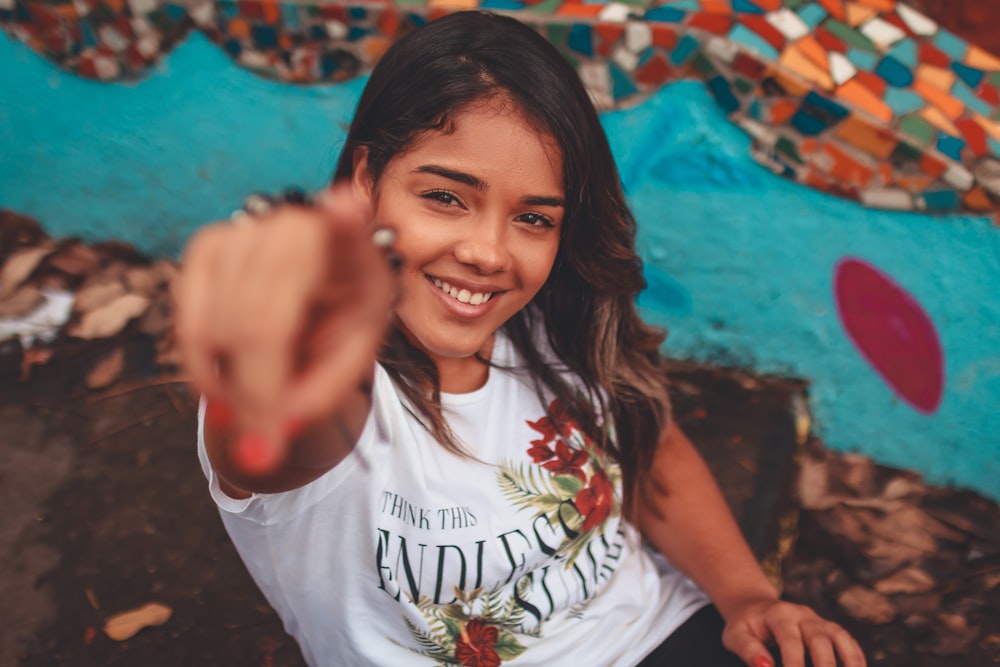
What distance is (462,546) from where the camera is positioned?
1.26 metres

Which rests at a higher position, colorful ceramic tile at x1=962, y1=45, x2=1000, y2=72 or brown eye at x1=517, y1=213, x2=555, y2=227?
colorful ceramic tile at x1=962, y1=45, x2=1000, y2=72

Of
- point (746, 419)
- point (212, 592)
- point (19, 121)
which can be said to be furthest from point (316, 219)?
point (19, 121)

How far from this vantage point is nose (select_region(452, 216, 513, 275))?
1165 mm

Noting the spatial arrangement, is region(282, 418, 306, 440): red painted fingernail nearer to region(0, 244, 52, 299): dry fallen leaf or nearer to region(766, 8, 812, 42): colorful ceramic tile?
region(766, 8, 812, 42): colorful ceramic tile

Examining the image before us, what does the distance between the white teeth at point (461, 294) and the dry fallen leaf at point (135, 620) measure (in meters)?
1.12

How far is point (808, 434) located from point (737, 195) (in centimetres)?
71

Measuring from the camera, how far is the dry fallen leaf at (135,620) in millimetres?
1755

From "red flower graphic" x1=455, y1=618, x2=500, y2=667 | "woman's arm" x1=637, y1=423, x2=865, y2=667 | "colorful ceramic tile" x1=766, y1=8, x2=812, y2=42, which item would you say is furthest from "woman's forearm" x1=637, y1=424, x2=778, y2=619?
"colorful ceramic tile" x1=766, y1=8, x2=812, y2=42

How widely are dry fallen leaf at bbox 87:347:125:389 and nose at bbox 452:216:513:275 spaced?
147 centimetres

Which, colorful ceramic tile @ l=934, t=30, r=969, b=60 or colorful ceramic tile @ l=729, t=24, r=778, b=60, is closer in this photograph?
colorful ceramic tile @ l=729, t=24, r=778, b=60

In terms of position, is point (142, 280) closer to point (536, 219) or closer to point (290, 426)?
point (536, 219)

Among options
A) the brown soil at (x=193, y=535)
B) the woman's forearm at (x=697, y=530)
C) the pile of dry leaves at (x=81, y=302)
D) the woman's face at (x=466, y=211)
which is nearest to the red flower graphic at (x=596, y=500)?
the woman's forearm at (x=697, y=530)

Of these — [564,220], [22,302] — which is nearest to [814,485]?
[564,220]

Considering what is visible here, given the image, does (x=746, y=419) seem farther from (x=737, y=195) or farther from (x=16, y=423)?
(x=16, y=423)
